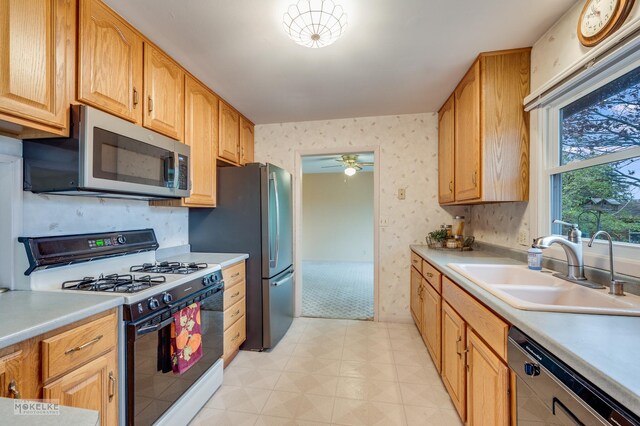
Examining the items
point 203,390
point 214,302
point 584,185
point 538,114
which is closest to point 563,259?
point 584,185

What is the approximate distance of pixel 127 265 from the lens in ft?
6.12

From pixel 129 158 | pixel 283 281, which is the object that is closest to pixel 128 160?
pixel 129 158

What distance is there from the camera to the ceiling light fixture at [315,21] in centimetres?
137

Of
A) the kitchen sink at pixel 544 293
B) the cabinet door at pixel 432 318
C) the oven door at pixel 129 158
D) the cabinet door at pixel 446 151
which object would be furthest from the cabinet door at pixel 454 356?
the oven door at pixel 129 158

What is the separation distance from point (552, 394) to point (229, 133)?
2.79m

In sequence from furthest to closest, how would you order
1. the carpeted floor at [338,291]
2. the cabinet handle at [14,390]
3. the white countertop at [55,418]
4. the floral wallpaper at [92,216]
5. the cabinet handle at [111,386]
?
the carpeted floor at [338,291]
the floral wallpaper at [92,216]
the cabinet handle at [111,386]
the cabinet handle at [14,390]
the white countertop at [55,418]

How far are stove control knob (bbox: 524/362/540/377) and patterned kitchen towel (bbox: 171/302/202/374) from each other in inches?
60.7

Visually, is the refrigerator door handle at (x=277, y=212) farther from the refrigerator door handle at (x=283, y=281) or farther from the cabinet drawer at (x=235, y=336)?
the cabinet drawer at (x=235, y=336)

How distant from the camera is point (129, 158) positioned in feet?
4.98

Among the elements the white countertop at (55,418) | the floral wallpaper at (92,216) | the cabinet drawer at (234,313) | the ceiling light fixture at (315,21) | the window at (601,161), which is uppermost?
the ceiling light fixture at (315,21)

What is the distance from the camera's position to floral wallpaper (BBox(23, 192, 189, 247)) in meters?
1.42

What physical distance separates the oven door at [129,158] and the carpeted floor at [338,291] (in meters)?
2.23

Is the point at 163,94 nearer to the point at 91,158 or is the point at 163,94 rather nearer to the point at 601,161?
the point at 91,158

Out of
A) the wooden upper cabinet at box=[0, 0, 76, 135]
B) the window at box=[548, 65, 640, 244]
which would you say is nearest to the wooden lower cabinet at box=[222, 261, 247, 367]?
the wooden upper cabinet at box=[0, 0, 76, 135]
